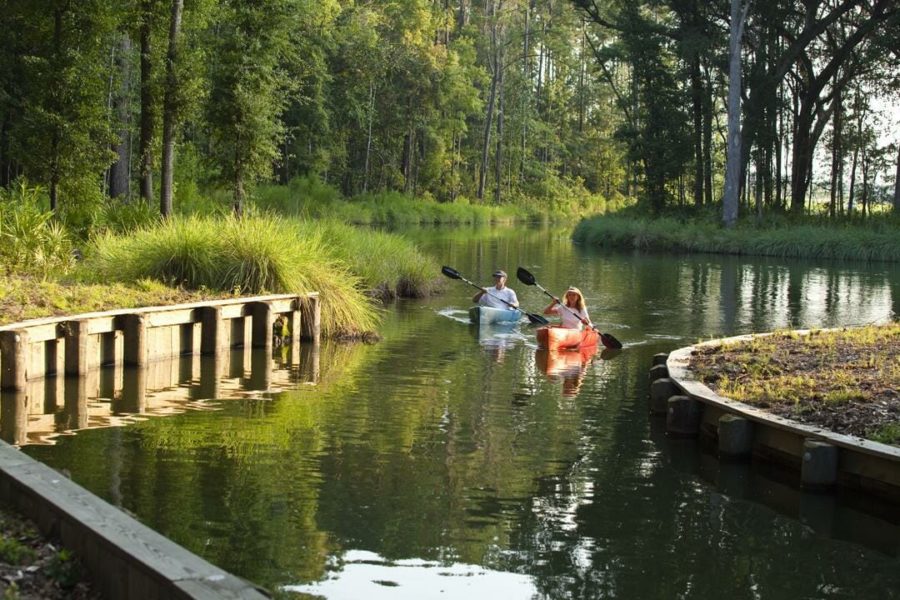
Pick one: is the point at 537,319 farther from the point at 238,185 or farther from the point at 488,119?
the point at 488,119

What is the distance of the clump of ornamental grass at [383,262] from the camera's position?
24484 millimetres

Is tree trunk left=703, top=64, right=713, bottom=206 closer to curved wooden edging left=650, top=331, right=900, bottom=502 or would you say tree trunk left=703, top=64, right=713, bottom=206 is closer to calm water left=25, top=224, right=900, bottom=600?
calm water left=25, top=224, right=900, bottom=600

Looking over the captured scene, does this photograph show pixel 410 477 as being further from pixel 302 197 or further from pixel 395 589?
pixel 302 197

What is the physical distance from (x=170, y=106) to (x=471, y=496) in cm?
1686

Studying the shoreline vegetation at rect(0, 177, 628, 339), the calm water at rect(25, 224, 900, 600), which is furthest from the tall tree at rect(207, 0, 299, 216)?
the calm water at rect(25, 224, 900, 600)

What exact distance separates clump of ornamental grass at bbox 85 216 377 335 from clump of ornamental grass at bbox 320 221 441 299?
14.0ft

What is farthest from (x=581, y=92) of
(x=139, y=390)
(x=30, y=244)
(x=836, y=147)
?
(x=139, y=390)

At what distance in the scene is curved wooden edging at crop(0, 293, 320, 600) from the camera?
16.1 ft

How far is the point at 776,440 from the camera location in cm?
1071

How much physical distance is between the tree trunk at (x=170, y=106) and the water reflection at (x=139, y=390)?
311 inches

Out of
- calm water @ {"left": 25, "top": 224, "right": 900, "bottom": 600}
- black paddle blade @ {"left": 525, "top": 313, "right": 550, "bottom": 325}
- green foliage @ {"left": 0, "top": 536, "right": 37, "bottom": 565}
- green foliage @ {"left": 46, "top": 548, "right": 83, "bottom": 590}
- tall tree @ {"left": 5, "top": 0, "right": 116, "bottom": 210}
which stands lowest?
calm water @ {"left": 25, "top": 224, "right": 900, "bottom": 600}

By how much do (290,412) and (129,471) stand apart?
10.8 feet

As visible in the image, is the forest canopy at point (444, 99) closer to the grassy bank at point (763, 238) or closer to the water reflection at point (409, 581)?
the grassy bank at point (763, 238)

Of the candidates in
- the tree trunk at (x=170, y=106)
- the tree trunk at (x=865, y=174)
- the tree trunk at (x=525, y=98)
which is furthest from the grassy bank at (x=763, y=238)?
the tree trunk at (x=525, y=98)
